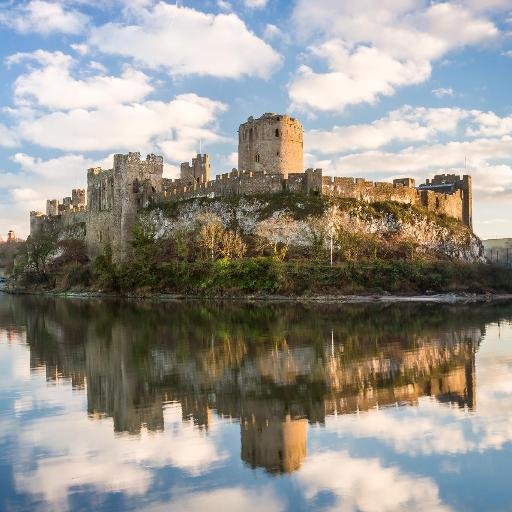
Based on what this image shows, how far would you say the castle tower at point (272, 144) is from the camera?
61031 mm

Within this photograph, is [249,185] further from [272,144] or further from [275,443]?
[275,443]

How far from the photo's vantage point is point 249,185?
190ft

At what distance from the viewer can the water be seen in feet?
27.8

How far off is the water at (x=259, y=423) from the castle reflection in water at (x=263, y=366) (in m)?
0.07

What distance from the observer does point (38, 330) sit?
28359 mm

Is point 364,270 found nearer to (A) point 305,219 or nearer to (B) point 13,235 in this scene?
(A) point 305,219

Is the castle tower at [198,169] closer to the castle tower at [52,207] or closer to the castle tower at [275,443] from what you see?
the castle tower at [52,207]

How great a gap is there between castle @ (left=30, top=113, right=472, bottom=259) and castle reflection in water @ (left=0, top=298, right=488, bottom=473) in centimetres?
2725

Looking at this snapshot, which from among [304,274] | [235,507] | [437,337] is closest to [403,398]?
[235,507]

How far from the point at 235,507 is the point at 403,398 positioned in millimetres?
6308

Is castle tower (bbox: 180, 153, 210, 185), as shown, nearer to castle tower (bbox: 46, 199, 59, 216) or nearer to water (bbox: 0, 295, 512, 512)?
castle tower (bbox: 46, 199, 59, 216)

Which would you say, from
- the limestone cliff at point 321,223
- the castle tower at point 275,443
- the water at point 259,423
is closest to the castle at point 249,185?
the limestone cliff at point 321,223

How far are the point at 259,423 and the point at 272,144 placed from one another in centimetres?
5128

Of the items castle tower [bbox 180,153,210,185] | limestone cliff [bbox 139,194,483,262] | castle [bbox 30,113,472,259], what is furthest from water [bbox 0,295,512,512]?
castle tower [bbox 180,153,210,185]
